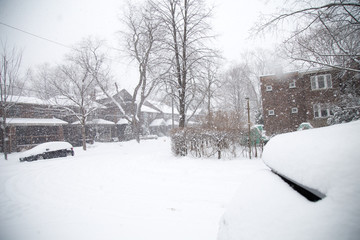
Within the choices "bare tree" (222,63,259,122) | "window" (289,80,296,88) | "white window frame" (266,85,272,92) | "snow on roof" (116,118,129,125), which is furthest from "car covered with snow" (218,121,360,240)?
"snow on roof" (116,118,129,125)

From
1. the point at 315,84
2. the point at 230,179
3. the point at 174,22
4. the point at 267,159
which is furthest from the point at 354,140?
the point at 315,84

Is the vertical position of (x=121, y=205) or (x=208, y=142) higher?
(x=208, y=142)

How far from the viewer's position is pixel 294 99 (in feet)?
60.7

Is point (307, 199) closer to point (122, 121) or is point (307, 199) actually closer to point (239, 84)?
point (122, 121)

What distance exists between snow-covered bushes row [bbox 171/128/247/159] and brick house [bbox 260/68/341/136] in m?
10.3

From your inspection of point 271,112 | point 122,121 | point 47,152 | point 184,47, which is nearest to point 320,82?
point 271,112

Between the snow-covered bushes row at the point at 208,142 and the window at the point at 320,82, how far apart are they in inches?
532

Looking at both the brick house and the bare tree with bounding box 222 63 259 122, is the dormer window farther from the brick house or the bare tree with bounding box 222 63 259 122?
the bare tree with bounding box 222 63 259 122

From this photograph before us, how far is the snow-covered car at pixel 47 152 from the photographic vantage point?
45.2 feet

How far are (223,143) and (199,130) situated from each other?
1489 mm

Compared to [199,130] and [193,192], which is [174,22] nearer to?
[199,130]

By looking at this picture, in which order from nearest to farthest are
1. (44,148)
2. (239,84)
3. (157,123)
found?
(44,148) < (239,84) < (157,123)

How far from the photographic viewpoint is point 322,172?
973 mm

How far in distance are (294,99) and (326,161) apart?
69.3ft
